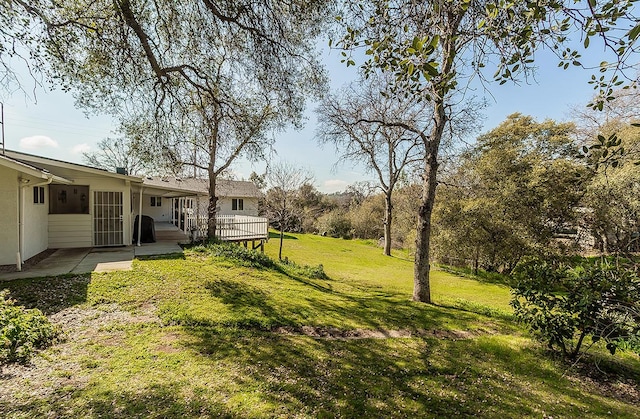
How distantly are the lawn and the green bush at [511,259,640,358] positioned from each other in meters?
0.50

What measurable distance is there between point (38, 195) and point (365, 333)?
1135 centimetres

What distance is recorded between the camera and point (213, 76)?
744 cm

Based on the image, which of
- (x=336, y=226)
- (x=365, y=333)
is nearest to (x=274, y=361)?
(x=365, y=333)

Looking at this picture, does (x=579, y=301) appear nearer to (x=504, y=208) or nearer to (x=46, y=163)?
(x=504, y=208)

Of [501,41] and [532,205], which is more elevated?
[501,41]

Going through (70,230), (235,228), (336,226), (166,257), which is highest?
(70,230)

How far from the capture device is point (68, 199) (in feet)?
34.5

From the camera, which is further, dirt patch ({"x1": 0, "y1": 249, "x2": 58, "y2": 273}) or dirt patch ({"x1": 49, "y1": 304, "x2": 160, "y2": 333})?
dirt patch ({"x1": 0, "y1": 249, "x2": 58, "y2": 273})

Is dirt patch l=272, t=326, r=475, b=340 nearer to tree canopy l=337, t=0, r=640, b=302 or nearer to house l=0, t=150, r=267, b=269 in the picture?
tree canopy l=337, t=0, r=640, b=302

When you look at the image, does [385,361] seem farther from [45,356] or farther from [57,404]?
[45,356]

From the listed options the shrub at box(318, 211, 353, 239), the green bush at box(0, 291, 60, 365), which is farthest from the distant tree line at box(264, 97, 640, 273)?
the shrub at box(318, 211, 353, 239)

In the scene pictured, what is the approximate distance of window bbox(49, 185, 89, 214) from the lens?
10.4 metres

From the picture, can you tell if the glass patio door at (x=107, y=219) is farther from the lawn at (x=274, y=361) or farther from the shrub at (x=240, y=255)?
the lawn at (x=274, y=361)

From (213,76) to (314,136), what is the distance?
24.7 feet
